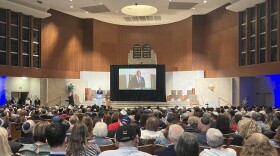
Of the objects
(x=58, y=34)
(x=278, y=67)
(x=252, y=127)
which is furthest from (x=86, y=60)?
(x=252, y=127)

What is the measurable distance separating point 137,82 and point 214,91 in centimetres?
574

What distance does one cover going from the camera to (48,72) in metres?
Result: 22.3

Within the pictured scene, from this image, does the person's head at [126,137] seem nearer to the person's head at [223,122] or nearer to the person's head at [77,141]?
the person's head at [77,141]

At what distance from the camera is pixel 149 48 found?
89.2ft

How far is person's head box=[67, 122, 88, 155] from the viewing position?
12.1 ft

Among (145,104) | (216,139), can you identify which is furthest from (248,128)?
(145,104)

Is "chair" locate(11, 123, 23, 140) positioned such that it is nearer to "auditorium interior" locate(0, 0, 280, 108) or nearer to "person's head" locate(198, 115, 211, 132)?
"person's head" locate(198, 115, 211, 132)

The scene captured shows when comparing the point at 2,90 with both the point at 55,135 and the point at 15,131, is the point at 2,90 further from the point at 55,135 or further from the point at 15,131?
the point at 55,135

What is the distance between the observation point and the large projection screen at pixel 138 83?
77.5 ft

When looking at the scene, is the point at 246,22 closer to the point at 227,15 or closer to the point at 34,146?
the point at 227,15

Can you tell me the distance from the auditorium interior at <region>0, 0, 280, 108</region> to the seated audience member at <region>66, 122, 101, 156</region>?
14728 millimetres

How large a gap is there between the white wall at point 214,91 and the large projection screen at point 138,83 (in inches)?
108

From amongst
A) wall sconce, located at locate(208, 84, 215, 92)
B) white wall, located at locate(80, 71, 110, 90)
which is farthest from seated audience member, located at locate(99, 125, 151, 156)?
white wall, located at locate(80, 71, 110, 90)

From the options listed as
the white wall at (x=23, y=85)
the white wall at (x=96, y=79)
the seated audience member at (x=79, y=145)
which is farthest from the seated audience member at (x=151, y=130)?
the white wall at (x=96, y=79)
